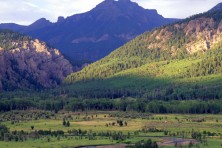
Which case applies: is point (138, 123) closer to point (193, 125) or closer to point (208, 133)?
point (193, 125)

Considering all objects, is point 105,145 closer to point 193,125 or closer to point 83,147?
point 83,147

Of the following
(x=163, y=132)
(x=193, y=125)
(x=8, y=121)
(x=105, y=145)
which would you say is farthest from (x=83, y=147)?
(x=8, y=121)

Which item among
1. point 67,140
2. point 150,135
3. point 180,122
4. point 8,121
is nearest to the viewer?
point 67,140

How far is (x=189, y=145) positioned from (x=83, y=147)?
85.5 feet

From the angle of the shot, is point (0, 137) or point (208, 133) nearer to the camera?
point (0, 137)

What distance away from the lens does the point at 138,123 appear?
561ft

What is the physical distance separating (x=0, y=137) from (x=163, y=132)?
→ 49.6 meters

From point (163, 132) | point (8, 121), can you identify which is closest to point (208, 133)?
point (163, 132)

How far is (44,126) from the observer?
162 m

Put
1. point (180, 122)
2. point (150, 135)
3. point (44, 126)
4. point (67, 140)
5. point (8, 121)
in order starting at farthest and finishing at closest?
1. point (8, 121)
2. point (180, 122)
3. point (44, 126)
4. point (150, 135)
5. point (67, 140)

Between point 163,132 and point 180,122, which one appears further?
point 180,122

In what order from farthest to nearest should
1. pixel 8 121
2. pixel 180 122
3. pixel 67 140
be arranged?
pixel 8 121, pixel 180 122, pixel 67 140

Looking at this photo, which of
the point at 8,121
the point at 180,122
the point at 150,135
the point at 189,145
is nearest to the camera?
the point at 189,145

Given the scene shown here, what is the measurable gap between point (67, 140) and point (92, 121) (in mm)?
58795
